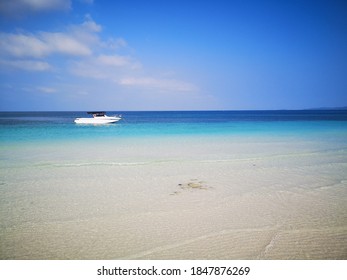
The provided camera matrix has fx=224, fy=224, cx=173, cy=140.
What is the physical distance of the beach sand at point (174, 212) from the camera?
11.5 feet

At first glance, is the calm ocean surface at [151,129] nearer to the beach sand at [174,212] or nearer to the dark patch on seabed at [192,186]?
the beach sand at [174,212]

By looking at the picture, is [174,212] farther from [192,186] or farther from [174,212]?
[192,186]

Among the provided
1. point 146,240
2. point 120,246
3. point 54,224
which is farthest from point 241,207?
point 54,224

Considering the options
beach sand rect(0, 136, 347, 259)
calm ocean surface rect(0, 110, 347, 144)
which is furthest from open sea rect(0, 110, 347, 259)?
calm ocean surface rect(0, 110, 347, 144)

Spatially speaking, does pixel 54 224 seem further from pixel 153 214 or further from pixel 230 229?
pixel 230 229

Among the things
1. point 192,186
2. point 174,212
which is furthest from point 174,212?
point 192,186

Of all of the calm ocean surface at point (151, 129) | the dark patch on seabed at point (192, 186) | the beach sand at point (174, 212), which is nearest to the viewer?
the beach sand at point (174, 212)

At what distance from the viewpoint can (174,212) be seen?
472 centimetres

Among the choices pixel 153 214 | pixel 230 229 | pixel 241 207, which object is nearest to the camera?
pixel 230 229

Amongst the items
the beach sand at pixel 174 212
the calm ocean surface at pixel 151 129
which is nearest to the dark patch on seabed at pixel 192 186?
the beach sand at pixel 174 212

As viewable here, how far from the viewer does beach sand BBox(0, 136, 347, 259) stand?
350 cm

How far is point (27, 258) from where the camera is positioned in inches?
132

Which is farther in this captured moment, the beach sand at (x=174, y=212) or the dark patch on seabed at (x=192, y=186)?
the dark patch on seabed at (x=192, y=186)
